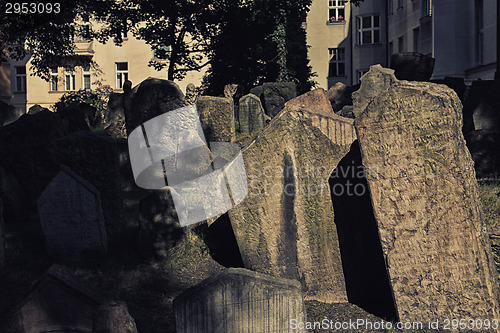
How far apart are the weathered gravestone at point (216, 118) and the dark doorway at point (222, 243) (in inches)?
147

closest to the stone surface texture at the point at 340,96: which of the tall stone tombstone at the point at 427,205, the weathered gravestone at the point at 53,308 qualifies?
the tall stone tombstone at the point at 427,205

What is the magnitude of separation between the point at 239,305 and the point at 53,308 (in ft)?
5.87

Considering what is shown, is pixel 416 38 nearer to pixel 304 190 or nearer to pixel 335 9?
pixel 335 9

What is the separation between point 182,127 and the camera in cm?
976

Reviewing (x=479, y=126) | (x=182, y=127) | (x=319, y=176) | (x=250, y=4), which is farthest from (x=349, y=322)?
(x=250, y=4)

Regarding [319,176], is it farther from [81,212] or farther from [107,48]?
[107,48]

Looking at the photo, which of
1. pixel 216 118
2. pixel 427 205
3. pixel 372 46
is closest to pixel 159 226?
pixel 427 205

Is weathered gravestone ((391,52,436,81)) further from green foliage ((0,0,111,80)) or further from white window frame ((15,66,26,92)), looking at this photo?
white window frame ((15,66,26,92))

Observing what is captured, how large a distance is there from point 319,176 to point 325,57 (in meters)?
31.4

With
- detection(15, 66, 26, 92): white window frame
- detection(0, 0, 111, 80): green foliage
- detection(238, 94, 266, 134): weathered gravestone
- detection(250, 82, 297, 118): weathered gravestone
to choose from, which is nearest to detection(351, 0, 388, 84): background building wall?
detection(250, 82, 297, 118): weathered gravestone

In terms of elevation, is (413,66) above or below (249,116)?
above

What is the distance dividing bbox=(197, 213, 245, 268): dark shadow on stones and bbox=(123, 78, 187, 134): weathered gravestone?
3525mm

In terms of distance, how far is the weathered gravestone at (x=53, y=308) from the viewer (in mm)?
4680

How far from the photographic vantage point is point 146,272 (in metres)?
6.22
